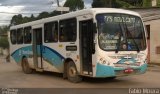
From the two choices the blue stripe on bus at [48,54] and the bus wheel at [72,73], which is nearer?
the bus wheel at [72,73]

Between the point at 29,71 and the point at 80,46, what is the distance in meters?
7.41

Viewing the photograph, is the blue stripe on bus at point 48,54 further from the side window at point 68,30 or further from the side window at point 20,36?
the side window at point 68,30

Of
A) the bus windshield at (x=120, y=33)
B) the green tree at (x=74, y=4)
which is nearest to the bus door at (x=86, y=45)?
the bus windshield at (x=120, y=33)

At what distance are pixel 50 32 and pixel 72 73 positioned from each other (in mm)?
3003

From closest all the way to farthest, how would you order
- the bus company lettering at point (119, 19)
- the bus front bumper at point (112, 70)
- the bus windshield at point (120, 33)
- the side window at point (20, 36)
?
the bus front bumper at point (112, 70)
the bus windshield at point (120, 33)
the bus company lettering at point (119, 19)
the side window at point (20, 36)

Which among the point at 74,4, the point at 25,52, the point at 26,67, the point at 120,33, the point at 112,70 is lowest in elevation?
the point at 26,67

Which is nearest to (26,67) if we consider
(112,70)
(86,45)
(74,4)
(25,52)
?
(25,52)

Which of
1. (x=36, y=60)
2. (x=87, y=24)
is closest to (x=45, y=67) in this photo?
(x=36, y=60)

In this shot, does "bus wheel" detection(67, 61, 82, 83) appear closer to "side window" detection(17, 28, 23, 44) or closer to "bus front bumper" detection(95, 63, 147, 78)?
"bus front bumper" detection(95, 63, 147, 78)

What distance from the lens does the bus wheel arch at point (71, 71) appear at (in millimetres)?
17016

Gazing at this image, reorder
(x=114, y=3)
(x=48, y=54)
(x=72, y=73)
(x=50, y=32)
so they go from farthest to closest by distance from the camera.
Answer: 1. (x=114, y=3)
2. (x=48, y=54)
3. (x=50, y=32)
4. (x=72, y=73)

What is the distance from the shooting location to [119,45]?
15625 millimetres

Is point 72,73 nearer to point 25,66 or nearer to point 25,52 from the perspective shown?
point 25,52

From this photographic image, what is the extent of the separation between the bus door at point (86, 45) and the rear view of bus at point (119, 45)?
55 centimetres
